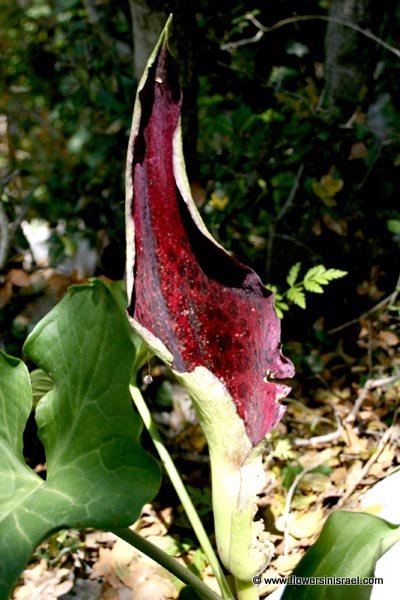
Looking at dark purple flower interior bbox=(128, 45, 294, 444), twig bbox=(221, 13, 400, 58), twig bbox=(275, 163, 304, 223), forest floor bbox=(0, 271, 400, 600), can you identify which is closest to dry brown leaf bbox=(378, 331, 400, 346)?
forest floor bbox=(0, 271, 400, 600)

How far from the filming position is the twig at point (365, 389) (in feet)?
3.97

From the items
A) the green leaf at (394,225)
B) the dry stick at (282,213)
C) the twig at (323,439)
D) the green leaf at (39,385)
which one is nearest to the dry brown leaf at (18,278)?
the green leaf at (39,385)

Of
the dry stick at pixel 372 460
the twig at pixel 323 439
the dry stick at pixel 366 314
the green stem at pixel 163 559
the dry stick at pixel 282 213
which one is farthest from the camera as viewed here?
the dry stick at pixel 282 213

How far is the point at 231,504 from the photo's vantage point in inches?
28.2

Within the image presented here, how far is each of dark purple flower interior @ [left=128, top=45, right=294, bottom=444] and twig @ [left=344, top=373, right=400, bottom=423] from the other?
512 millimetres

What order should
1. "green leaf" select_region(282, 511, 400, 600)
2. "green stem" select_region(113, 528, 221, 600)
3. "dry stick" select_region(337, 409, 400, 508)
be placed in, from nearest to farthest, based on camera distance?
"green leaf" select_region(282, 511, 400, 600), "green stem" select_region(113, 528, 221, 600), "dry stick" select_region(337, 409, 400, 508)

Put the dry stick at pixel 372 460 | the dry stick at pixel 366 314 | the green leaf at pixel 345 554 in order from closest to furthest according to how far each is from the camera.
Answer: the green leaf at pixel 345 554, the dry stick at pixel 372 460, the dry stick at pixel 366 314

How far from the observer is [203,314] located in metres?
0.80

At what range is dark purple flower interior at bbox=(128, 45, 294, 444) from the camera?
720mm

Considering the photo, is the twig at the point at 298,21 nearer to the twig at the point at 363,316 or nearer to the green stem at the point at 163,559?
the twig at the point at 363,316

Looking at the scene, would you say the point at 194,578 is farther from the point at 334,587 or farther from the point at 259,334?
the point at 259,334

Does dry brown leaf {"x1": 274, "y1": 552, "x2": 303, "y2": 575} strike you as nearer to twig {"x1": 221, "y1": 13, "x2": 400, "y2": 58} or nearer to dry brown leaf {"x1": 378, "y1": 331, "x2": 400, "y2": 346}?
dry brown leaf {"x1": 378, "y1": 331, "x2": 400, "y2": 346}

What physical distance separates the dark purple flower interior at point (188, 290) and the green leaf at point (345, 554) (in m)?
0.13

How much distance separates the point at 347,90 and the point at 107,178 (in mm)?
605
